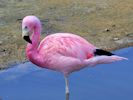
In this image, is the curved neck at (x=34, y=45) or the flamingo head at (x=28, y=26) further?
the curved neck at (x=34, y=45)

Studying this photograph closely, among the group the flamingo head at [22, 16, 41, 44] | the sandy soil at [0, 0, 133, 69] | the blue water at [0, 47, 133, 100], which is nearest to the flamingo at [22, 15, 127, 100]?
the flamingo head at [22, 16, 41, 44]

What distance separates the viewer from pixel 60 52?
186 inches

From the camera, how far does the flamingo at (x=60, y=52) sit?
186 inches

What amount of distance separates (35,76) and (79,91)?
2.08ft

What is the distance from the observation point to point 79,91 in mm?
5086

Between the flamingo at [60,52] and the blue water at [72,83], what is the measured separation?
0.34 m

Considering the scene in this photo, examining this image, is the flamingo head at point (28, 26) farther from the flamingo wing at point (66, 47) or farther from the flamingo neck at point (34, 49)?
the flamingo wing at point (66, 47)

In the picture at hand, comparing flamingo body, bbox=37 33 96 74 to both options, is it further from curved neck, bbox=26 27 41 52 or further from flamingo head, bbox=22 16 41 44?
flamingo head, bbox=22 16 41 44

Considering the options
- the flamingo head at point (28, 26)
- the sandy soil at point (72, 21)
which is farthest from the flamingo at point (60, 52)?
the sandy soil at point (72, 21)

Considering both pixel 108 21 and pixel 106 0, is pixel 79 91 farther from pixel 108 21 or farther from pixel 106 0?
pixel 106 0

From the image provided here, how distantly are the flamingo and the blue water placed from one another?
0.34m

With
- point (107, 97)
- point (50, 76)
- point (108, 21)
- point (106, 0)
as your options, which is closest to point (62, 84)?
point (50, 76)

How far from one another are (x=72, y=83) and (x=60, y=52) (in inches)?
25.8

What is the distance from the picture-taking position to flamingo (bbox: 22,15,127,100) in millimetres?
4715
